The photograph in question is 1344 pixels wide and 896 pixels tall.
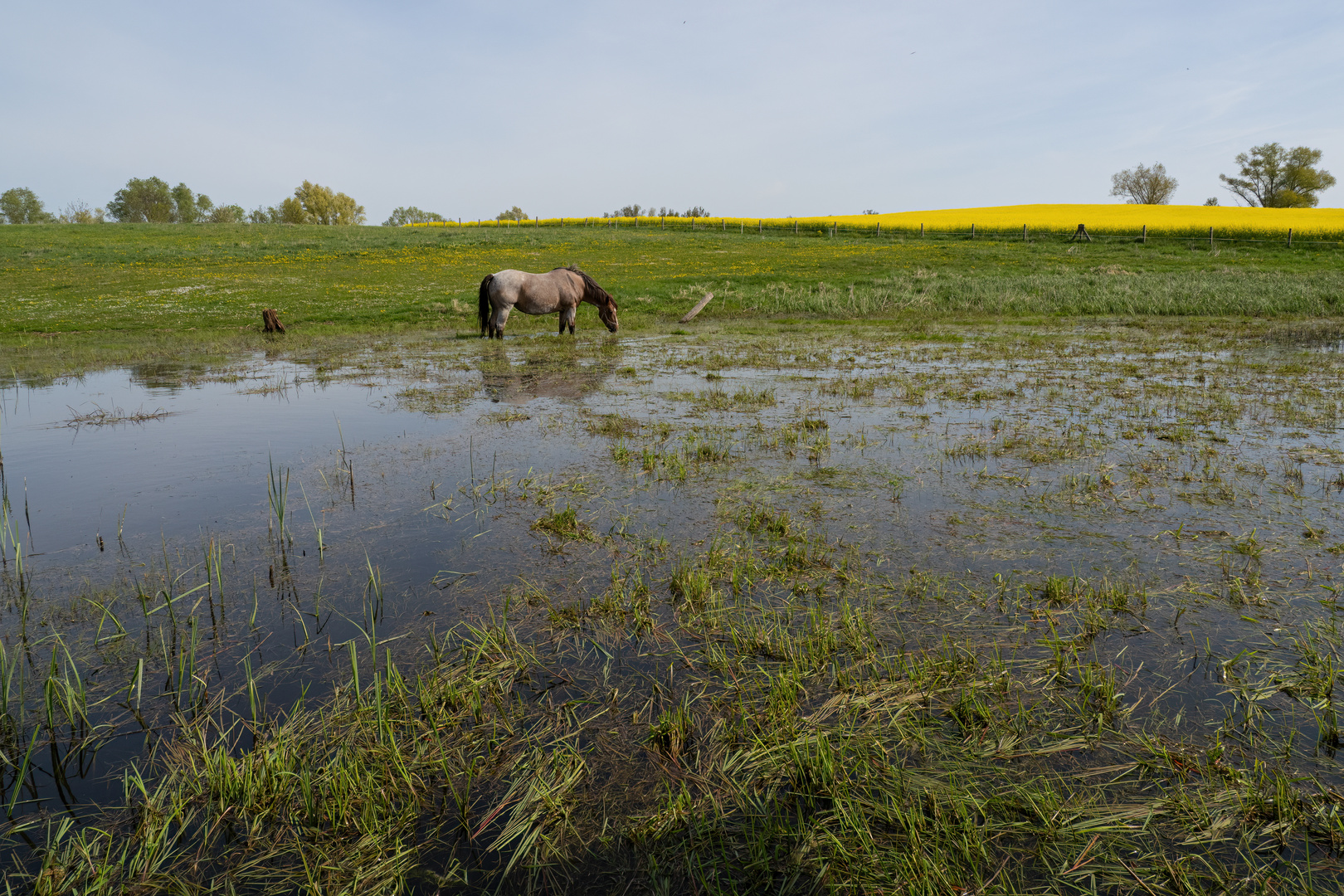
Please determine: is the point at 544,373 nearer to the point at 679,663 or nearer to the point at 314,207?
the point at 679,663

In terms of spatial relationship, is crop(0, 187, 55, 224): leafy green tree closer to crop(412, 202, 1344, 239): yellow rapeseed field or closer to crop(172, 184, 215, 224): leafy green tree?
crop(172, 184, 215, 224): leafy green tree

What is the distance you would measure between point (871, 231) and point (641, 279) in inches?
976

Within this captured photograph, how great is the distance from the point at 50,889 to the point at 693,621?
2.40 metres

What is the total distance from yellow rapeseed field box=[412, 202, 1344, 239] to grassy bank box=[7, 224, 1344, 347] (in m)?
4.13

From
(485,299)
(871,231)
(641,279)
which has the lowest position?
(485,299)

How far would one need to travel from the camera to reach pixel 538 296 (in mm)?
15797

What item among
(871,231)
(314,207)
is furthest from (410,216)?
(871,231)

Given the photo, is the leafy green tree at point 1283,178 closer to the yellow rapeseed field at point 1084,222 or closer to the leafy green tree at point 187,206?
the yellow rapeseed field at point 1084,222

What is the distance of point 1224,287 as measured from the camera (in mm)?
20781

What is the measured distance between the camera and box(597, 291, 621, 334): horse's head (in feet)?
55.0

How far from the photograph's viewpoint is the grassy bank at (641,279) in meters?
19.3

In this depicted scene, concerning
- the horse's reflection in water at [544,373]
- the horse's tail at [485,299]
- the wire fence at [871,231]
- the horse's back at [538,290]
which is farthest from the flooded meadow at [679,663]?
the wire fence at [871,231]

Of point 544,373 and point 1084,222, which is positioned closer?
point 544,373

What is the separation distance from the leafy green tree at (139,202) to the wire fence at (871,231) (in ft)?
162
